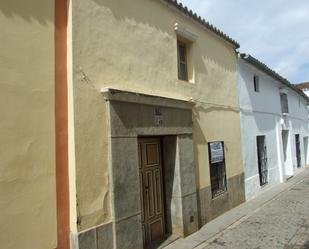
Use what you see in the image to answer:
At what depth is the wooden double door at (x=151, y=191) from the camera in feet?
23.2

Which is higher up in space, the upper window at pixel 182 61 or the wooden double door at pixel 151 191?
the upper window at pixel 182 61

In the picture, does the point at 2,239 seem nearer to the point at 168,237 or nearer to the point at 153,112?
the point at 153,112

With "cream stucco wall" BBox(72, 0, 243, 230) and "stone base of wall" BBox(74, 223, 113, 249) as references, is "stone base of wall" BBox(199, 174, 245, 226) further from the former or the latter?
"stone base of wall" BBox(74, 223, 113, 249)

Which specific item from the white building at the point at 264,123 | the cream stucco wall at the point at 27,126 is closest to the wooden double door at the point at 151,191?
the cream stucco wall at the point at 27,126

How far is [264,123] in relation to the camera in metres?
13.8

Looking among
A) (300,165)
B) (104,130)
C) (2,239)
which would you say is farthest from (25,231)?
(300,165)

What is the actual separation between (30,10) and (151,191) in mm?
4265

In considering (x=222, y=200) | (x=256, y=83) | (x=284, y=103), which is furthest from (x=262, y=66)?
(x=222, y=200)

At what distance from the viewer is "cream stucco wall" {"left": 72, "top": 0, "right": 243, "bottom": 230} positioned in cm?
529

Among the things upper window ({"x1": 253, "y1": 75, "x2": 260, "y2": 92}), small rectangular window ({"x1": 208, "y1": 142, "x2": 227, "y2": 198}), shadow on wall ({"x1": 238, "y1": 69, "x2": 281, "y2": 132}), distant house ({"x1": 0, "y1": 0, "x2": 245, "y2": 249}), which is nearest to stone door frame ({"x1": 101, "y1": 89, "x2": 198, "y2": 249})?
distant house ({"x1": 0, "y1": 0, "x2": 245, "y2": 249})

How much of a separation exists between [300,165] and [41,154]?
19368 mm

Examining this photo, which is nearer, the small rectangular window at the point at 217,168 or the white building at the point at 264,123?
the small rectangular window at the point at 217,168

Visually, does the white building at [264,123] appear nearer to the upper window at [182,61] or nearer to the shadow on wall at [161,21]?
the shadow on wall at [161,21]

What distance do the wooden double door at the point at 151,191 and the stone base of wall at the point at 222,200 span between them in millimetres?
1326
